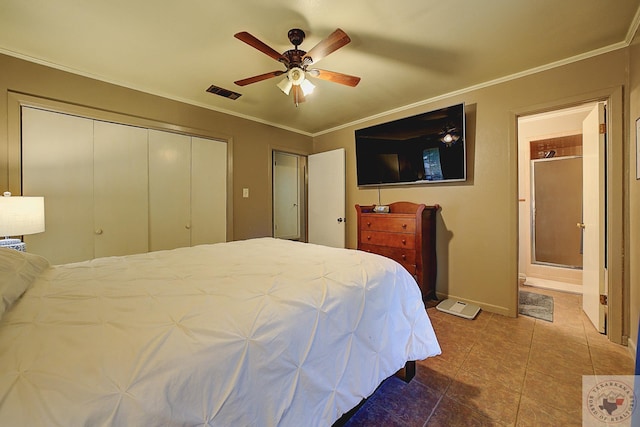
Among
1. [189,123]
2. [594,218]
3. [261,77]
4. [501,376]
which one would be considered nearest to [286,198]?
[189,123]

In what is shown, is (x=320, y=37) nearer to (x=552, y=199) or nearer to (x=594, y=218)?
(x=594, y=218)

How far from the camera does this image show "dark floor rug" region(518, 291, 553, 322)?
2.62 meters

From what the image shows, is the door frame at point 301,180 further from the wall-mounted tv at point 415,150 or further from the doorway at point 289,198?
the wall-mounted tv at point 415,150

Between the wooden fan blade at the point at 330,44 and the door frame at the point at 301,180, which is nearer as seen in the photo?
the wooden fan blade at the point at 330,44

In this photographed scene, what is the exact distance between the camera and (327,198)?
4082 mm

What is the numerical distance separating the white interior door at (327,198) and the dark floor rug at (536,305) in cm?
228

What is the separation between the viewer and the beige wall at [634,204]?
1.82m

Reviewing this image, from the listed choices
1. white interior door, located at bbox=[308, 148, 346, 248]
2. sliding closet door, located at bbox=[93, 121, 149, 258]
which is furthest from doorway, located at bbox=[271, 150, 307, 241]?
sliding closet door, located at bbox=[93, 121, 149, 258]

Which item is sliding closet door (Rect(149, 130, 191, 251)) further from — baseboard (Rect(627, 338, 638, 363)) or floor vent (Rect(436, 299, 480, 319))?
baseboard (Rect(627, 338, 638, 363))

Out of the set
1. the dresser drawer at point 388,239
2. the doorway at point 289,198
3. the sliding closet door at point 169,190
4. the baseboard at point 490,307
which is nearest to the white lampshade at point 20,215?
the sliding closet door at point 169,190

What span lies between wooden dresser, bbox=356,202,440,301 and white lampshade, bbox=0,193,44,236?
301 cm

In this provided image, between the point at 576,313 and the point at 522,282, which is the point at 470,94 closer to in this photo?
the point at 576,313

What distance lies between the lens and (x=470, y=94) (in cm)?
279

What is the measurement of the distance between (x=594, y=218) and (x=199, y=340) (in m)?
3.29
